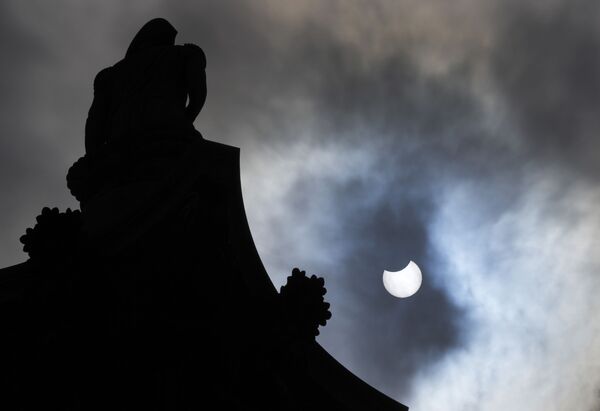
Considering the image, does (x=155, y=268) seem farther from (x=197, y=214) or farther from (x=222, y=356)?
(x=222, y=356)

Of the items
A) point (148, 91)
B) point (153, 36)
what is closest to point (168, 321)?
point (148, 91)

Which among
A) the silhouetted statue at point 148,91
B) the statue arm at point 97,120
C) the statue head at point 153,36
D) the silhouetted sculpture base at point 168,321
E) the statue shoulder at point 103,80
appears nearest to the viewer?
the silhouetted sculpture base at point 168,321

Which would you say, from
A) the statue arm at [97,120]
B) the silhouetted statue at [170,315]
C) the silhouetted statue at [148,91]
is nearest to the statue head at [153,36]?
the silhouetted statue at [148,91]

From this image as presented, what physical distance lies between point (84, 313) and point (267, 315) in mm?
2326

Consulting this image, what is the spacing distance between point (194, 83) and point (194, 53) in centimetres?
75

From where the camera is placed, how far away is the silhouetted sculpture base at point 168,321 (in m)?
7.36

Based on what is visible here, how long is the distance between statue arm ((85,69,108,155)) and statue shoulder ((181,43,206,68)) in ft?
5.95

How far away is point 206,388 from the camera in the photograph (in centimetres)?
781

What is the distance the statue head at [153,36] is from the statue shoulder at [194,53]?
1129 millimetres

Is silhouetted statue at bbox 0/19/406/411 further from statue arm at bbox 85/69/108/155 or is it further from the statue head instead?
the statue head

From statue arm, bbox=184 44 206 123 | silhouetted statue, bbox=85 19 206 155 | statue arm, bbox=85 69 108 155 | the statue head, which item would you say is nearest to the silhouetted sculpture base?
silhouetted statue, bbox=85 19 206 155

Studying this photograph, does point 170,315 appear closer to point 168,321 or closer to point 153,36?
point 168,321

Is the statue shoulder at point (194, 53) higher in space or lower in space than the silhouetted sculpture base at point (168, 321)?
higher

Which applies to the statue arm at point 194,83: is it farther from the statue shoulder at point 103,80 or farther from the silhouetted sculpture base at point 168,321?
the silhouetted sculpture base at point 168,321
